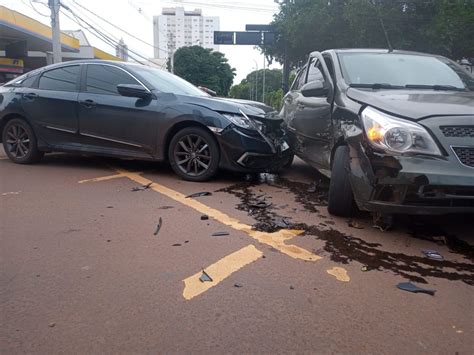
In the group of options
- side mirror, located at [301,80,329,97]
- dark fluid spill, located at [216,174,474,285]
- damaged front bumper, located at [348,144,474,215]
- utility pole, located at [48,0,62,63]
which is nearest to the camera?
dark fluid spill, located at [216,174,474,285]

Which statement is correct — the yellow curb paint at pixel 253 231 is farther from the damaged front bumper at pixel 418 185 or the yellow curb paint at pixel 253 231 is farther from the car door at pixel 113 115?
the car door at pixel 113 115

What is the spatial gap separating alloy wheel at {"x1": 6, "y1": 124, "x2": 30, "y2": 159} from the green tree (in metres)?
41.6

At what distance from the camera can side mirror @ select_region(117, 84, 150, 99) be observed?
602 centimetres

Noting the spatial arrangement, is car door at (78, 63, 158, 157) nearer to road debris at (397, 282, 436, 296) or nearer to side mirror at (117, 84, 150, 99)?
side mirror at (117, 84, 150, 99)

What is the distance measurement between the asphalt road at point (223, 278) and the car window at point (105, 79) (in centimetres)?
188

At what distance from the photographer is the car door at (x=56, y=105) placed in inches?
→ 262

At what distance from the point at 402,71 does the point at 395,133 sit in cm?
169

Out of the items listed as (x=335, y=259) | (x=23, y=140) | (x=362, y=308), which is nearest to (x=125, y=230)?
(x=335, y=259)

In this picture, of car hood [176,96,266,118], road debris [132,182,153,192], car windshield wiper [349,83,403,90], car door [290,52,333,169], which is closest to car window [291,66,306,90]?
car door [290,52,333,169]

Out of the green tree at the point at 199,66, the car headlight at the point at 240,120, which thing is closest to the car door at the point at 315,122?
the car headlight at the point at 240,120

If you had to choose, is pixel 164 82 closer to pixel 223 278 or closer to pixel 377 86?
pixel 377 86

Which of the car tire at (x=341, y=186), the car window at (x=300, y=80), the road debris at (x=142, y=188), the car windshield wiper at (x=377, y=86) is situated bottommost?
the road debris at (x=142, y=188)

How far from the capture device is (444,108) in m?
3.67

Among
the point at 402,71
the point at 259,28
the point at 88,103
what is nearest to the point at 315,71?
the point at 402,71
